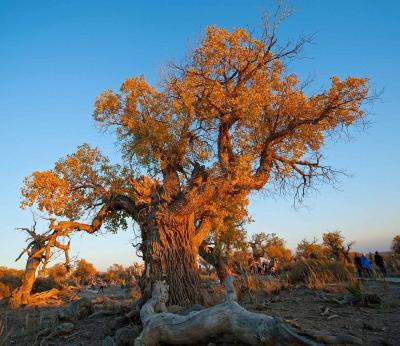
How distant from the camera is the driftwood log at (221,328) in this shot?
4945 millimetres

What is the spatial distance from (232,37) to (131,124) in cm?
515

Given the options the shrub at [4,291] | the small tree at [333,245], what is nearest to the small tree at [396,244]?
the small tree at [333,245]

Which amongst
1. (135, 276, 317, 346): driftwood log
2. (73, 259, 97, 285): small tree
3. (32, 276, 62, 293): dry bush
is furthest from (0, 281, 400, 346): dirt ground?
(73, 259, 97, 285): small tree

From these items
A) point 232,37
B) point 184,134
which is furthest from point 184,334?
point 232,37

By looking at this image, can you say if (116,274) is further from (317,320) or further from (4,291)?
(317,320)

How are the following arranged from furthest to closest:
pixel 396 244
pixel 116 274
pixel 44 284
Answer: pixel 116 274
pixel 396 244
pixel 44 284

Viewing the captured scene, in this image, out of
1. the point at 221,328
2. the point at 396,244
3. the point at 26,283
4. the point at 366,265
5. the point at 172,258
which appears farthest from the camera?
the point at 396,244

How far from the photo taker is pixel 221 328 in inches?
222

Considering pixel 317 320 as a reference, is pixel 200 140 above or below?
above

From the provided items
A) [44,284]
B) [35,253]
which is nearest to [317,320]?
[35,253]

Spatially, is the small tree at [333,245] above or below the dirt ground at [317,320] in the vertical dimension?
above

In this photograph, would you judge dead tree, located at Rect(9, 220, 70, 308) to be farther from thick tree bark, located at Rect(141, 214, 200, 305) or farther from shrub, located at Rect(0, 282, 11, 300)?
shrub, located at Rect(0, 282, 11, 300)

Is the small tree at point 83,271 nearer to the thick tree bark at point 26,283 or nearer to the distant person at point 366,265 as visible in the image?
the thick tree bark at point 26,283

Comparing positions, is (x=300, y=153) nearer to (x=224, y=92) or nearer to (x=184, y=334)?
(x=224, y=92)
